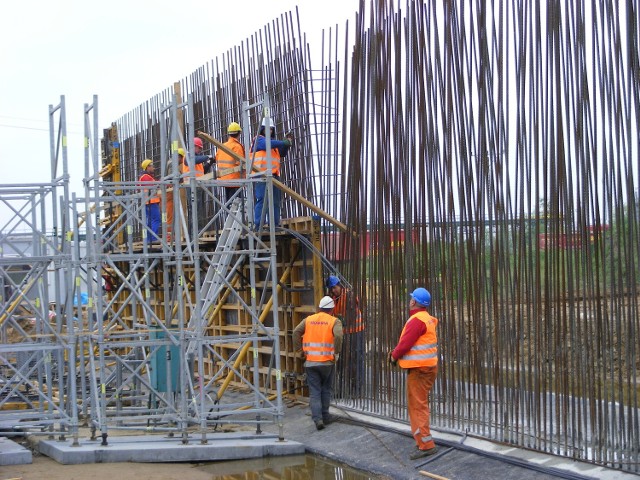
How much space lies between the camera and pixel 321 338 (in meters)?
13.2

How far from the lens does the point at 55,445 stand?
1259 cm

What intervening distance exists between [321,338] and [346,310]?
81 cm

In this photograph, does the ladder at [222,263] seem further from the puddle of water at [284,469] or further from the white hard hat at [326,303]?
the puddle of water at [284,469]

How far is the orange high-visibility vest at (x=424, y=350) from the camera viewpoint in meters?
10.8

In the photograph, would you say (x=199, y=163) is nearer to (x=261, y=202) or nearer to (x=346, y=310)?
(x=261, y=202)

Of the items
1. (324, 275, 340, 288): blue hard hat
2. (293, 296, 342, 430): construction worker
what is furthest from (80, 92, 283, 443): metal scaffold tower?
(324, 275, 340, 288): blue hard hat

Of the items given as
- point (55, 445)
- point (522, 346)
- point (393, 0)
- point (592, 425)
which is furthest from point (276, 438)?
point (393, 0)

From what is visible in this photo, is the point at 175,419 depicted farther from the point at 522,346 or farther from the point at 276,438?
the point at 522,346

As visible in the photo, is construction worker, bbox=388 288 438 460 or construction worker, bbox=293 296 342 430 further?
construction worker, bbox=293 296 342 430

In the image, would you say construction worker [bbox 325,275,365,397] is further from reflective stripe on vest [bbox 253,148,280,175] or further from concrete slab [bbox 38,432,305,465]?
reflective stripe on vest [bbox 253,148,280,175]

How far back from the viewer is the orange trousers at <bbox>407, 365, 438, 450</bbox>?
1082 cm

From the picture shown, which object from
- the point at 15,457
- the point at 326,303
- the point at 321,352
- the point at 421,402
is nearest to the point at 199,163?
the point at 326,303

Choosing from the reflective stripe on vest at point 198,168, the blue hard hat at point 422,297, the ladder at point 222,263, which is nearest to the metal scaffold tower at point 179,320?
the ladder at point 222,263

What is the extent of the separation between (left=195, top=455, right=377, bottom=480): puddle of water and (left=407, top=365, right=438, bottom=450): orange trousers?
29.6 inches
